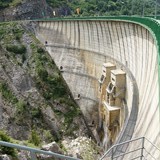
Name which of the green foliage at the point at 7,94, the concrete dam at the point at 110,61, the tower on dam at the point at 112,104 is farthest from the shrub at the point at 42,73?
the tower on dam at the point at 112,104

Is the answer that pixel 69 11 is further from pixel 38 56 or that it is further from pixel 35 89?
pixel 35 89

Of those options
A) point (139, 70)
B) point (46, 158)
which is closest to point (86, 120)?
point (139, 70)

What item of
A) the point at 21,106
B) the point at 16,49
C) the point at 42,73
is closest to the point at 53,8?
the point at 16,49

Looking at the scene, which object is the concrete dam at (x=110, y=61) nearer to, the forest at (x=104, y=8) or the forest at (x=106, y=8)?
the forest at (x=104, y=8)

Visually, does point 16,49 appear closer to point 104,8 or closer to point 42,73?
point 42,73

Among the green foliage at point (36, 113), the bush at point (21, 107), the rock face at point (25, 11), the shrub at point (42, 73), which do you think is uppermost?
the rock face at point (25, 11)

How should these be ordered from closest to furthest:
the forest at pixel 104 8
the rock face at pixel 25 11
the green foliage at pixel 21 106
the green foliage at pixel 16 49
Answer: the green foliage at pixel 21 106 → the green foliage at pixel 16 49 → the rock face at pixel 25 11 → the forest at pixel 104 8
